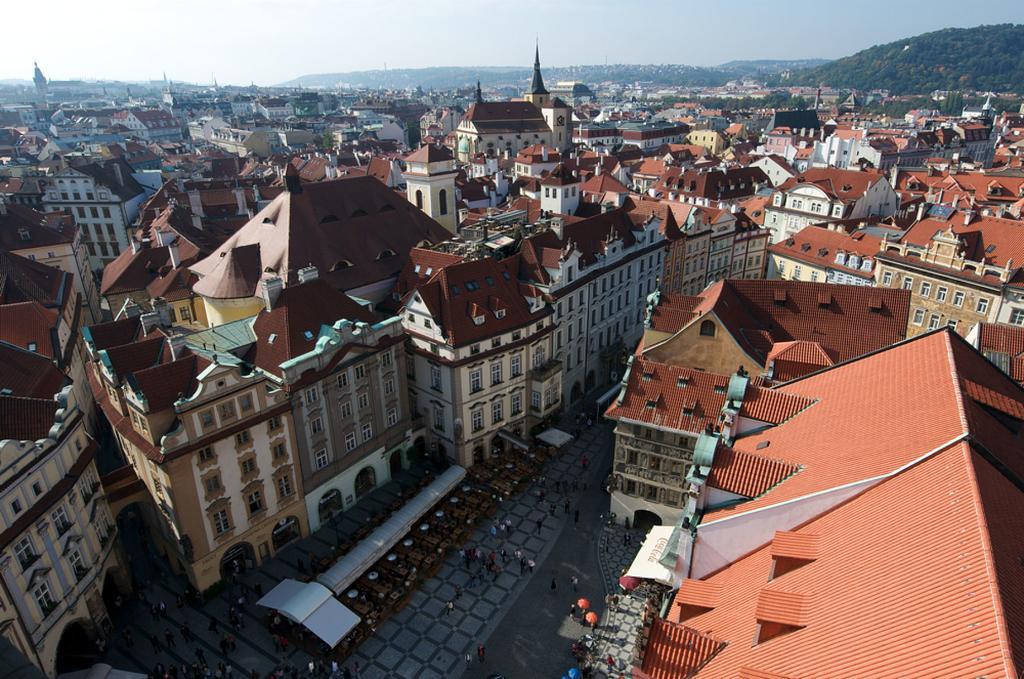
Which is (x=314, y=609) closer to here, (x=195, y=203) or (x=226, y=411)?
(x=226, y=411)

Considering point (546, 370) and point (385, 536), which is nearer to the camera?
point (385, 536)

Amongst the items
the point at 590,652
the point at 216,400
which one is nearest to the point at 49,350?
the point at 216,400

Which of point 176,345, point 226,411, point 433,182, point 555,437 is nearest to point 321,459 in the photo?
point 226,411

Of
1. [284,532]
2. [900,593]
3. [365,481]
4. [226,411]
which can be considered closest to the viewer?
[900,593]

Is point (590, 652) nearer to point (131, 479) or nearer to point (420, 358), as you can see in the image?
point (420, 358)

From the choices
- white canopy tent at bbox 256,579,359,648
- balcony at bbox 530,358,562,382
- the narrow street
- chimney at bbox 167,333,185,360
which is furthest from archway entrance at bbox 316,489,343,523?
balcony at bbox 530,358,562,382

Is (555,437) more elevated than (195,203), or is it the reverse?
(195,203)
